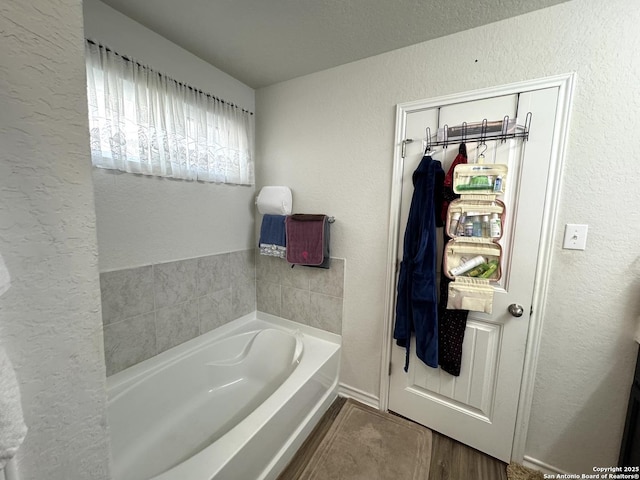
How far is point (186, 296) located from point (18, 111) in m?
1.50

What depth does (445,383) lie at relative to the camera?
5.13 ft

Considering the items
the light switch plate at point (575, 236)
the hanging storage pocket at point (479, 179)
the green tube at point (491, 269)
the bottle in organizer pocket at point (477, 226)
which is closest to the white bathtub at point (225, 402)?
the green tube at point (491, 269)

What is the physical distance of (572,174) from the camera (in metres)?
1.22

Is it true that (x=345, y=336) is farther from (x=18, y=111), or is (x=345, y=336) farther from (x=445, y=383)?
(x=18, y=111)

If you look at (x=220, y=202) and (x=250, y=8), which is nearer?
(x=250, y=8)

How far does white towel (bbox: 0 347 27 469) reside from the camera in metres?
0.39

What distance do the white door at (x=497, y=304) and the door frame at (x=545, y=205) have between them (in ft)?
0.07

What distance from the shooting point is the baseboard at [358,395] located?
182 centimetres

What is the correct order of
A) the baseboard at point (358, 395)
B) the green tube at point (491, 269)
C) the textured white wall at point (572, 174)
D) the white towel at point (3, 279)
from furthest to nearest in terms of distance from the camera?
1. the baseboard at point (358, 395)
2. the green tube at point (491, 269)
3. the textured white wall at point (572, 174)
4. the white towel at point (3, 279)

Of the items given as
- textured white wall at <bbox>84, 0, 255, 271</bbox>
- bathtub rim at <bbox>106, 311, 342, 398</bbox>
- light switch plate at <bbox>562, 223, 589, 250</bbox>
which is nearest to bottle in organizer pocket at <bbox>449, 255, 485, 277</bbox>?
light switch plate at <bbox>562, 223, 589, 250</bbox>

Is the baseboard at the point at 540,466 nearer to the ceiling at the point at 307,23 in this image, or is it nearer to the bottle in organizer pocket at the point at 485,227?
the bottle in organizer pocket at the point at 485,227

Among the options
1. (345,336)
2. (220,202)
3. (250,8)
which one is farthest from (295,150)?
(345,336)

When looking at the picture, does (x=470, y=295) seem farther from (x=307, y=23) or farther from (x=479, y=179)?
(x=307, y=23)

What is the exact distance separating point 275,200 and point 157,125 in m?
0.85
